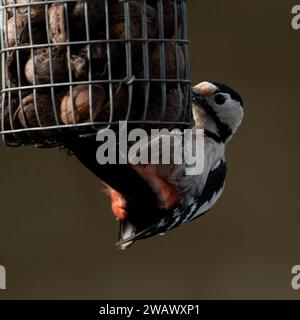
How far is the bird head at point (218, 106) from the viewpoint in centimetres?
448

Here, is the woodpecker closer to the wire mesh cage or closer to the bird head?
the bird head

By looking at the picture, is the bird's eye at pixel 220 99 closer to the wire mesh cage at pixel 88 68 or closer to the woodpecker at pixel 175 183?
the woodpecker at pixel 175 183

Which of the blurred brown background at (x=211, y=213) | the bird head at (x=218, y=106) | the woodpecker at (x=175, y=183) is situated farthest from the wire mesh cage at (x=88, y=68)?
the blurred brown background at (x=211, y=213)

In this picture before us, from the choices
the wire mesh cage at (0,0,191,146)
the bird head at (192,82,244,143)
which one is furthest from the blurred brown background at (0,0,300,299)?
the wire mesh cage at (0,0,191,146)

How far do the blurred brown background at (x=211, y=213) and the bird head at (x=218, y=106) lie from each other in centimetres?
173

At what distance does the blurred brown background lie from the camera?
250 inches

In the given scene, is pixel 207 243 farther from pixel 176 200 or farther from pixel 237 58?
pixel 176 200

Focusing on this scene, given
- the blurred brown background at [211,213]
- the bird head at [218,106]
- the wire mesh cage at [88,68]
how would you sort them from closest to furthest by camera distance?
the wire mesh cage at [88,68] < the bird head at [218,106] < the blurred brown background at [211,213]

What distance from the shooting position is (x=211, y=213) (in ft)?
21.5

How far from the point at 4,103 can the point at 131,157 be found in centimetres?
53

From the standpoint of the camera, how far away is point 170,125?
368cm

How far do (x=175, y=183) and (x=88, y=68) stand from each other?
872 millimetres

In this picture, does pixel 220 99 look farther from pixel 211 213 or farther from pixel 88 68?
pixel 211 213

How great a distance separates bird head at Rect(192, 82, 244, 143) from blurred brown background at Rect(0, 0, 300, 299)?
173 cm
